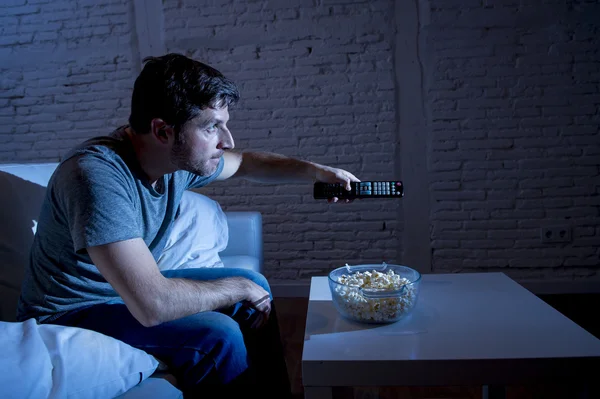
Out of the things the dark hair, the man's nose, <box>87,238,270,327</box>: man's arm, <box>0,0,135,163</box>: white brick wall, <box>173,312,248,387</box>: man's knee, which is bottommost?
<box>173,312,248,387</box>: man's knee

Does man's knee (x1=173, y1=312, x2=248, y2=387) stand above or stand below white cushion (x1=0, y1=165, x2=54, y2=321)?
below

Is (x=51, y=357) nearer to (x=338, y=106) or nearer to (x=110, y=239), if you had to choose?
(x=110, y=239)

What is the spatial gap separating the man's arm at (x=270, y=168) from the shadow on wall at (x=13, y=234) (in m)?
0.55

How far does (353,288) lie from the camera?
3.20 ft

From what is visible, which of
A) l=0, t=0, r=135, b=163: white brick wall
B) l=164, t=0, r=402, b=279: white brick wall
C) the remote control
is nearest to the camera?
the remote control

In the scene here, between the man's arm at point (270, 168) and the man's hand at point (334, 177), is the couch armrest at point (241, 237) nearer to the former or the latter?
the man's arm at point (270, 168)

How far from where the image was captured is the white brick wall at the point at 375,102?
2.31 meters

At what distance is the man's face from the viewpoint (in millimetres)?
1081

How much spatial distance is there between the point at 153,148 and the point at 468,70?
1.84 m

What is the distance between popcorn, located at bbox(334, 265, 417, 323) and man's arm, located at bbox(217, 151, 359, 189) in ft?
1.66

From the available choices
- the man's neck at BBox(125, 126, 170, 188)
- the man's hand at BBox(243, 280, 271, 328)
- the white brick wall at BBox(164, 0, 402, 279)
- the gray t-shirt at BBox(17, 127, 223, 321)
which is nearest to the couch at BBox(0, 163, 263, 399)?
the gray t-shirt at BBox(17, 127, 223, 321)

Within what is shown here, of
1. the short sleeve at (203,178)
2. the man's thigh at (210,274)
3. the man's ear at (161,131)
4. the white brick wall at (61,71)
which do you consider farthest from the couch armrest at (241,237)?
the white brick wall at (61,71)

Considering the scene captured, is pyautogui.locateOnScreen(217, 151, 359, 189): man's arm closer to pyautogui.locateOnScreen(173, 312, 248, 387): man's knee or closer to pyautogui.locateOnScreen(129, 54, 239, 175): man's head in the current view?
pyautogui.locateOnScreen(129, 54, 239, 175): man's head

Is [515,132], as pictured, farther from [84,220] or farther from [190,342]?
[84,220]
